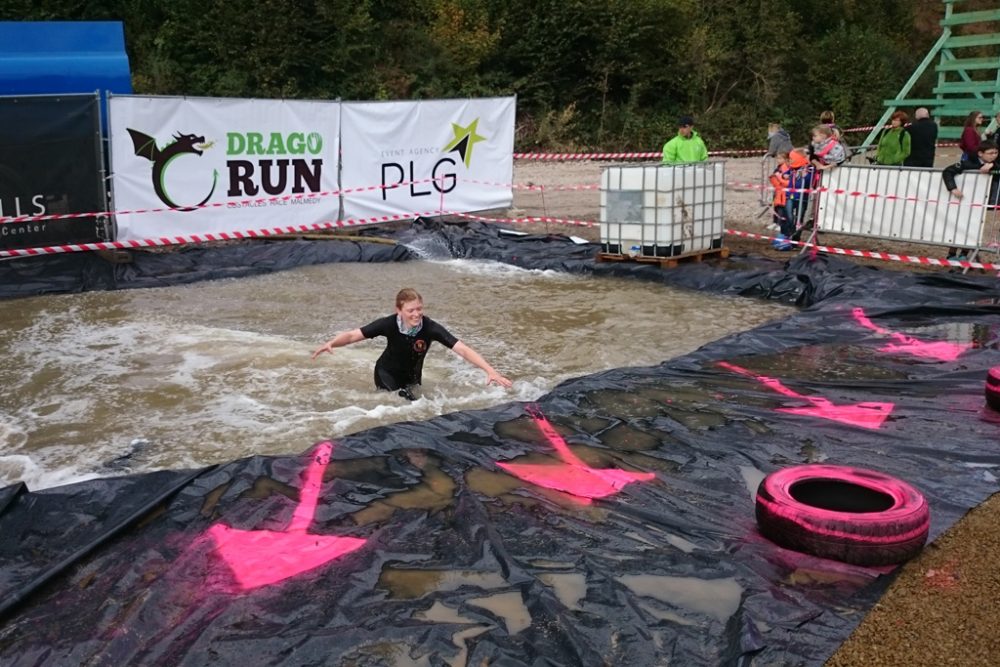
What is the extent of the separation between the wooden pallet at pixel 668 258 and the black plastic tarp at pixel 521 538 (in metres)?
5.25

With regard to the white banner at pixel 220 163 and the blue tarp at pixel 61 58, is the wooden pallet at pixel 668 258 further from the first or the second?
the blue tarp at pixel 61 58

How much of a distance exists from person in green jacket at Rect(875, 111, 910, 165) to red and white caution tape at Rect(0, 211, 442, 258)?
295 inches

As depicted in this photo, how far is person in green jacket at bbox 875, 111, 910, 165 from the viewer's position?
45.6 feet

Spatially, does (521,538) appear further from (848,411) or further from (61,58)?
(61,58)

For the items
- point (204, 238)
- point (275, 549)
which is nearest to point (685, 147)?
point (204, 238)

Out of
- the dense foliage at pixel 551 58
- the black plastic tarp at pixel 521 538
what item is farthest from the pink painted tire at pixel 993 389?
the dense foliage at pixel 551 58

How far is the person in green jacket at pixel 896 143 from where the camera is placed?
1390 centimetres

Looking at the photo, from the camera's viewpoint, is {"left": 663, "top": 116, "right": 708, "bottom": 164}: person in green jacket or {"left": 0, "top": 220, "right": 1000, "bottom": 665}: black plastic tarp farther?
{"left": 663, "top": 116, "right": 708, "bottom": 164}: person in green jacket

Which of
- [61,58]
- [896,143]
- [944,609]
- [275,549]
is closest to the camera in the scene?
[944,609]

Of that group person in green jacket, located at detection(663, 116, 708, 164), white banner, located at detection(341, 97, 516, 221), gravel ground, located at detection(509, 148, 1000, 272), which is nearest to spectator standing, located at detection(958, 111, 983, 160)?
gravel ground, located at detection(509, 148, 1000, 272)

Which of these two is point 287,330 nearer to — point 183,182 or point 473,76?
point 183,182

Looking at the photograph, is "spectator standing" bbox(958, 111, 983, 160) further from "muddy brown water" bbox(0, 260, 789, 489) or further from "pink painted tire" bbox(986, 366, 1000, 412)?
"pink painted tire" bbox(986, 366, 1000, 412)

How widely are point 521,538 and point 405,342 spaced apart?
10.1 ft

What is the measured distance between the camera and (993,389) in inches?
252
